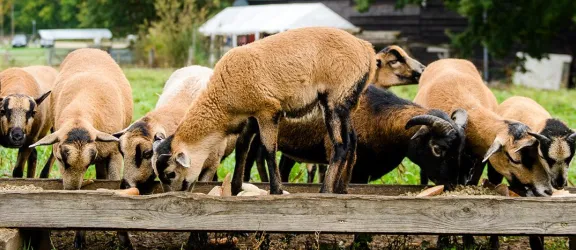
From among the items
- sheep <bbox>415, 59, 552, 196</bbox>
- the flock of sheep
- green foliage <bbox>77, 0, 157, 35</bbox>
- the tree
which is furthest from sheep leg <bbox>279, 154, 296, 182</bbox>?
green foliage <bbox>77, 0, 157, 35</bbox>

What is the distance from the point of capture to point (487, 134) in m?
8.29

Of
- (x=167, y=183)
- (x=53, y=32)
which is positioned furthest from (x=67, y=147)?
(x=53, y=32)

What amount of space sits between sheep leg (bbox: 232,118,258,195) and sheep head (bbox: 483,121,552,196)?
2.13 m

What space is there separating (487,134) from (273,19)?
29325 millimetres

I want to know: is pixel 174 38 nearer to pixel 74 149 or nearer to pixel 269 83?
pixel 74 149

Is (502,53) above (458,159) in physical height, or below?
below

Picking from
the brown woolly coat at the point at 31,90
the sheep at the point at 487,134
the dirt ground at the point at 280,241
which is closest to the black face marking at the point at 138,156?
the dirt ground at the point at 280,241

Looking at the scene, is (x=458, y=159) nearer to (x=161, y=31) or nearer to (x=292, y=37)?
(x=292, y=37)

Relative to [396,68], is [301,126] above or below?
below

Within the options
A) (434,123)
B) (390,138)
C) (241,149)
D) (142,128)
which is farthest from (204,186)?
(434,123)

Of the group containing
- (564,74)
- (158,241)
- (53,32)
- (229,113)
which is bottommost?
(53,32)

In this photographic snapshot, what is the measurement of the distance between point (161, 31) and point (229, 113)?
1174 inches

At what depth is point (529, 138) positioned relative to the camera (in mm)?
7840

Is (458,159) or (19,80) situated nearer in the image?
(458,159)
